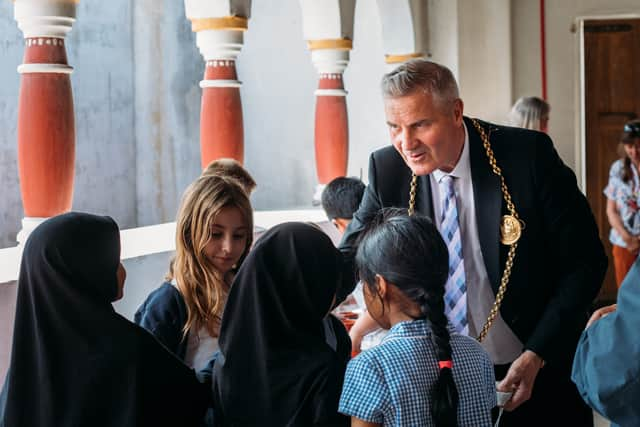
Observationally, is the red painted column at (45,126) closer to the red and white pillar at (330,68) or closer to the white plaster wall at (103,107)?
the red and white pillar at (330,68)

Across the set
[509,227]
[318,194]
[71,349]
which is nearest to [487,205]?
[509,227]

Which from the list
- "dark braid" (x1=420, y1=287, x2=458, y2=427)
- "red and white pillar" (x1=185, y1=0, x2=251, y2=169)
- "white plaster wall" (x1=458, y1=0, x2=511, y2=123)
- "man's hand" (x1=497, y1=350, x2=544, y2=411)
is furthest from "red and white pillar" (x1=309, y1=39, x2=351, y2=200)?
"dark braid" (x1=420, y1=287, x2=458, y2=427)

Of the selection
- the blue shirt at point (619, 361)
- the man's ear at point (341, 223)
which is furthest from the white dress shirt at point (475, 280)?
the man's ear at point (341, 223)

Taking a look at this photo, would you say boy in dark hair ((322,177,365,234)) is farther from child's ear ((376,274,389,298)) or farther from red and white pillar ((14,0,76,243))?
child's ear ((376,274,389,298))

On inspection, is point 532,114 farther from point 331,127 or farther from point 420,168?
point 420,168

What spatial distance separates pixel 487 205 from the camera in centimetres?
252

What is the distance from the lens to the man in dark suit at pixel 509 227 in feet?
8.02

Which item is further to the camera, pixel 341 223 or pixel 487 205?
pixel 341 223

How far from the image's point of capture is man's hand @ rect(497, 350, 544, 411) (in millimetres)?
2373

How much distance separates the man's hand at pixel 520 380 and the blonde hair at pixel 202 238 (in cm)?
80

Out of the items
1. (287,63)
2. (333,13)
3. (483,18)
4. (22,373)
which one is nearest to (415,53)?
(483,18)

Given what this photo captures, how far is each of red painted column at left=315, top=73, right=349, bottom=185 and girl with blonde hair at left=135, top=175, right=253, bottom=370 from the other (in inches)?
191

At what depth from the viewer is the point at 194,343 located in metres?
2.69

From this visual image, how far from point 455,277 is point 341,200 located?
195 cm
